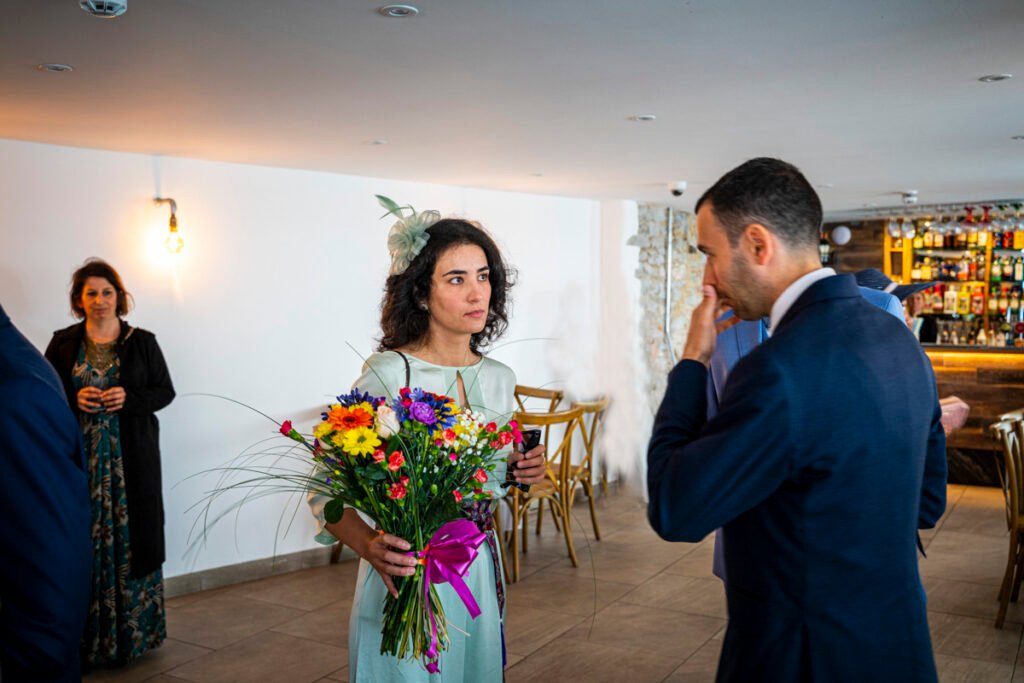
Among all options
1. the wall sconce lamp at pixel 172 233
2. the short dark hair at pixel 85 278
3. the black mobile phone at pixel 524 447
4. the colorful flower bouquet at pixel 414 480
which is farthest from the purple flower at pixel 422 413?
the wall sconce lamp at pixel 172 233

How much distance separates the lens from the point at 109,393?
4.01 meters

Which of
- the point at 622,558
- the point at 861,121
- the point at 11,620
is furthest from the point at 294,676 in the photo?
the point at 861,121

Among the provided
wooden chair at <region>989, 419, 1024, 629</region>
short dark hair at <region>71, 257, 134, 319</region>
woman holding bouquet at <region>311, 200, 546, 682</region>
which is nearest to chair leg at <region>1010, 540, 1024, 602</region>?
wooden chair at <region>989, 419, 1024, 629</region>

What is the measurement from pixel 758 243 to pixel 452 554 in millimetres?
808

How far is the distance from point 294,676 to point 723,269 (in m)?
3.25

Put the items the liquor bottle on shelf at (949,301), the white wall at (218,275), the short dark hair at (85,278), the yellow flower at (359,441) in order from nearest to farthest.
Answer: the yellow flower at (359,441) < the short dark hair at (85,278) < the white wall at (218,275) < the liquor bottle on shelf at (949,301)

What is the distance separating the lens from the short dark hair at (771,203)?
4.67 ft

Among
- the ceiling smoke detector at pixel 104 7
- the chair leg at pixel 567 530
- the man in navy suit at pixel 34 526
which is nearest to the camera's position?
the man in navy suit at pixel 34 526

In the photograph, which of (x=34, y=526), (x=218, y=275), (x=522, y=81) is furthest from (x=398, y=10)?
(x=218, y=275)

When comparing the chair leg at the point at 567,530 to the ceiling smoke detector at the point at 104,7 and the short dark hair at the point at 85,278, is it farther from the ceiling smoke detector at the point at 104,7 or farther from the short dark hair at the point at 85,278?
the ceiling smoke detector at the point at 104,7

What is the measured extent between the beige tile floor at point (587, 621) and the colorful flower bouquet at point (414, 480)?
7.70 ft

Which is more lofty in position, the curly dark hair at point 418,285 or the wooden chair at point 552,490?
the curly dark hair at point 418,285

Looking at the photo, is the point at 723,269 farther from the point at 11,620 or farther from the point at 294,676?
the point at 294,676

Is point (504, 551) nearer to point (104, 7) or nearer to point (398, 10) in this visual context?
point (398, 10)
